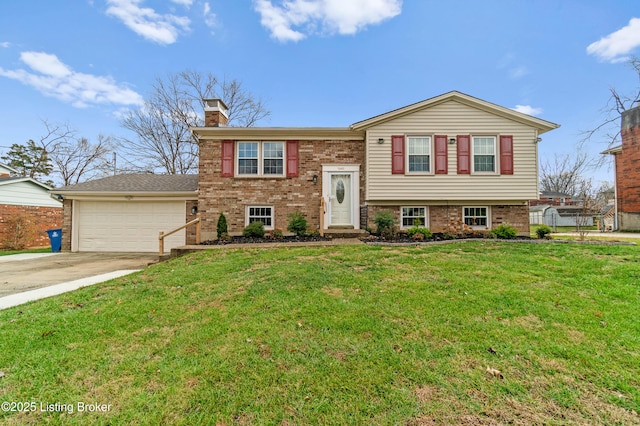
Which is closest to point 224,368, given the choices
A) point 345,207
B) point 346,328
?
point 346,328

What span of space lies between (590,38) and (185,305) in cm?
1973

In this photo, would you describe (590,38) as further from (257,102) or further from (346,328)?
(257,102)

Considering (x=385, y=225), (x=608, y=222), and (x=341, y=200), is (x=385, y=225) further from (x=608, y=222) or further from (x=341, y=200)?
(x=608, y=222)

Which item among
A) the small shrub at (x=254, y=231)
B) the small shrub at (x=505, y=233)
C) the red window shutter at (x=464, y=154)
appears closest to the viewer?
the small shrub at (x=505, y=233)

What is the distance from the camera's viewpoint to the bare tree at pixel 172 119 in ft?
71.3

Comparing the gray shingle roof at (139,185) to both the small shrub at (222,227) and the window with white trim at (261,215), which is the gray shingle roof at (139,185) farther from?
the window with white trim at (261,215)

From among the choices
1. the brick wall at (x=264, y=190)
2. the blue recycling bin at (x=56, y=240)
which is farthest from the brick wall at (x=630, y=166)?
the blue recycling bin at (x=56, y=240)

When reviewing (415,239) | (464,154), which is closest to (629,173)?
(464,154)

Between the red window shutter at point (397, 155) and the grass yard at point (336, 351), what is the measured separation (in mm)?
6075

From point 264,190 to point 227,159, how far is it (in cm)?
190

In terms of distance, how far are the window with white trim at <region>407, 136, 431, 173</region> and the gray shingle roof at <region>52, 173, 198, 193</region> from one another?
352 inches

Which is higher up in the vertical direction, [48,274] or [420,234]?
[420,234]

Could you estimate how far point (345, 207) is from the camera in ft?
36.9

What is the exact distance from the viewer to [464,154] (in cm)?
1074
